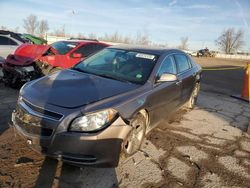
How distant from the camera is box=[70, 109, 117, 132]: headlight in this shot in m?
3.40

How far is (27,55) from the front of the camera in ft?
28.0

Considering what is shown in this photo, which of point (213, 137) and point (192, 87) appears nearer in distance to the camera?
point (213, 137)

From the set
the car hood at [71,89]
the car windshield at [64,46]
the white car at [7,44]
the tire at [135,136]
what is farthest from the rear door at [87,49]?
the tire at [135,136]

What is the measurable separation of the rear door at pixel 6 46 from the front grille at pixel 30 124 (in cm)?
758

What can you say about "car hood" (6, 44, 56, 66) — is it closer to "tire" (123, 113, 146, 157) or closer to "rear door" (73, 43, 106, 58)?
"rear door" (73, 43, 106, 58)

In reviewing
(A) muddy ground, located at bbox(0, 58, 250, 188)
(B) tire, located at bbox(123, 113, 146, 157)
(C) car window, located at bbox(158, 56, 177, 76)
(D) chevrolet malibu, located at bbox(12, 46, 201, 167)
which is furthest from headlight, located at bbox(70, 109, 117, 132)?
(C) car window, located at bbox(158, 56, 177, 76)

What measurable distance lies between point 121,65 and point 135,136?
1.43 meters

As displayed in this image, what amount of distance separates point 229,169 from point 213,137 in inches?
54.3

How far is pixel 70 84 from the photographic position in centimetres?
421

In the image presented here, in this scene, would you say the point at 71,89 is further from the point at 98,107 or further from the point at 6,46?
the point at 6,46

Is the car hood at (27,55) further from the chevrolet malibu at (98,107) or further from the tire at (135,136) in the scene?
the tire at (135,136)

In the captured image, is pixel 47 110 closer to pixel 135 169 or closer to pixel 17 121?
pixel 17 121

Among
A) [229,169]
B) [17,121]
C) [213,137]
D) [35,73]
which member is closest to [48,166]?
[17,121]

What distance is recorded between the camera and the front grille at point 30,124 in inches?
136
